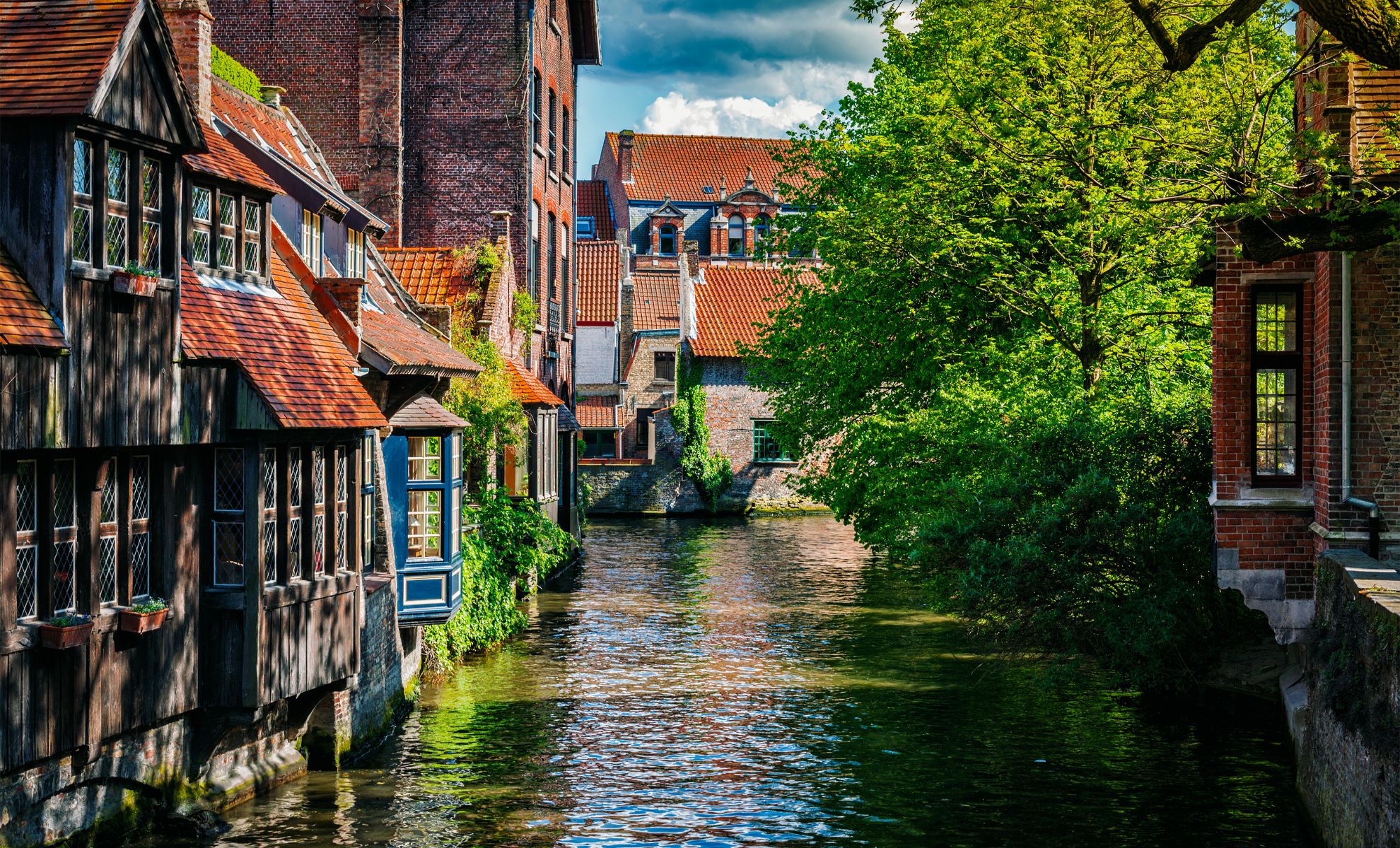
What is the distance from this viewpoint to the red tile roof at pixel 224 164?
44.1ft

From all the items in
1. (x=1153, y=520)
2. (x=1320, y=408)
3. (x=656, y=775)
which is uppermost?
(x=1320, y=408)

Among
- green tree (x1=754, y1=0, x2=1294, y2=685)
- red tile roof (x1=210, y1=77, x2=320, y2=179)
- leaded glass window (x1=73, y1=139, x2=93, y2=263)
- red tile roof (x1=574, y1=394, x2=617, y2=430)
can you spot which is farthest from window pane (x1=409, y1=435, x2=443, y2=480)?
red tile roof (x1=574, y1=394, x2=617, y2=430)

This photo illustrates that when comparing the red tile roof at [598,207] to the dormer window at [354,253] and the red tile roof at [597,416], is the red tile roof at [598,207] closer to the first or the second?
the red tile roof at [597,416]

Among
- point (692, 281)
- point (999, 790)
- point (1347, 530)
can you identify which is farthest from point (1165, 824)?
point (692, 281)

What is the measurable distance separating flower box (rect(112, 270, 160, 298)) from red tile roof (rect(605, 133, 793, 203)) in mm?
65574

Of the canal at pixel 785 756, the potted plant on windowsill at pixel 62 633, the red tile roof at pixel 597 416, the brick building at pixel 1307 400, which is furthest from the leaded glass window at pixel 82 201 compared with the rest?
the red tile roof at pixel 597 416

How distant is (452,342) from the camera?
83.6 ft

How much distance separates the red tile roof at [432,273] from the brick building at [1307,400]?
15757 millimetres

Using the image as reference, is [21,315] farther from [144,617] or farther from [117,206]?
[144,617]

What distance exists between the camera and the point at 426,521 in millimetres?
19891

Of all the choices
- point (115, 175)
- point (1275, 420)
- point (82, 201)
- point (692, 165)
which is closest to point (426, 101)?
point (115, 175)

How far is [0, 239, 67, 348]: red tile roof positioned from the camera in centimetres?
1032

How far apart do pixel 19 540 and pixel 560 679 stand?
447 inches

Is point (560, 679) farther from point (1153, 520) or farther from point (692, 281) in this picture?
point (692, 281)
